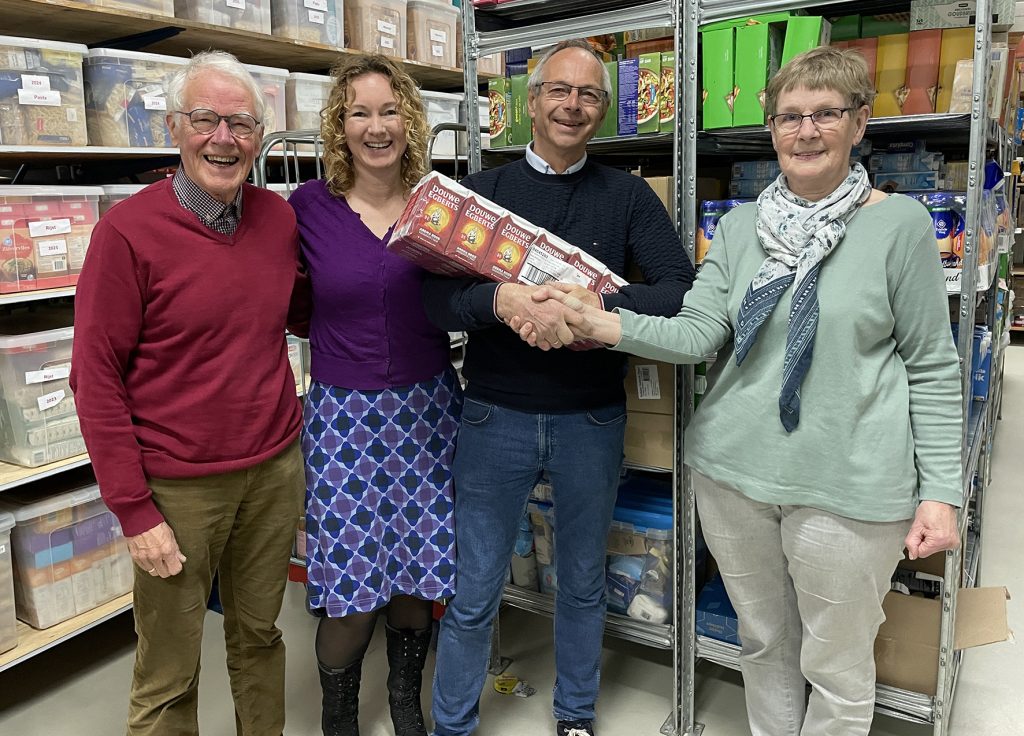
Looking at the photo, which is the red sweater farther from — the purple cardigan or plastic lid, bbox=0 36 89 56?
plastic lid, bbox=0 36 89 56

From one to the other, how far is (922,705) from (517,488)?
3.89 ft

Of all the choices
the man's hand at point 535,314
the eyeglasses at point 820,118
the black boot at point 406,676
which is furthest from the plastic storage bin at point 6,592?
the eyeglasses at point 820,118

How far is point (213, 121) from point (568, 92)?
0.77 metres

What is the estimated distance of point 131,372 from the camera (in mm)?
1685

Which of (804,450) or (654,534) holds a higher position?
(804,450)

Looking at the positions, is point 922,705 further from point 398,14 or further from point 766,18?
point 398,14

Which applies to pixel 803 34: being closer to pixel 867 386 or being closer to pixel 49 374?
pixel 867 386

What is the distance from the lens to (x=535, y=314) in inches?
69.2

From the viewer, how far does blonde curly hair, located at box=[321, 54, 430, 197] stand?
6.31ft

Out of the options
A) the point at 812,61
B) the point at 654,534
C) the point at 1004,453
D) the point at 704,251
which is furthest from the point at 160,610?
the point at 1004,453

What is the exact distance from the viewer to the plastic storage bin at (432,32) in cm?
386

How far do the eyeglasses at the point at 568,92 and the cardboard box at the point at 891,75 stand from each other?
0.71 meters

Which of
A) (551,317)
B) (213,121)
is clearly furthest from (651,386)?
(213,121)

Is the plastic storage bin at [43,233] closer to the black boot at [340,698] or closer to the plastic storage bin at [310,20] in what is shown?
the plastic storage bin at [310,20]
